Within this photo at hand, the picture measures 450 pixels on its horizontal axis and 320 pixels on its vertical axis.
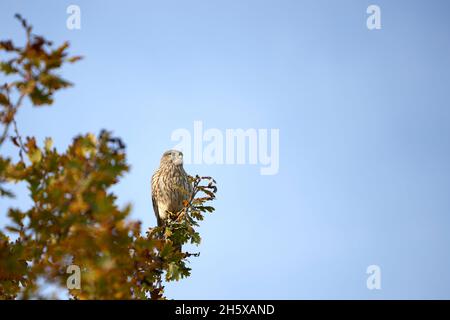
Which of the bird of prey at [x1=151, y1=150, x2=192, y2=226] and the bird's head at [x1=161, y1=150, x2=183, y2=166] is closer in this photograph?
the bird of prey at [x1=151, y1=150, x2=192, y2=226]

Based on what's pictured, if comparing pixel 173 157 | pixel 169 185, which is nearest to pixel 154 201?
pixel 169 185

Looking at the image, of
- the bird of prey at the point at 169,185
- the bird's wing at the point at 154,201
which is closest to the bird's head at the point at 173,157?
the bird of prey at the point at 169,185

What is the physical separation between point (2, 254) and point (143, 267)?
1.20 meters

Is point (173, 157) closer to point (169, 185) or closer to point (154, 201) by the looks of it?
point (169, 185)

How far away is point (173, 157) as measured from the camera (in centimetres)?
974

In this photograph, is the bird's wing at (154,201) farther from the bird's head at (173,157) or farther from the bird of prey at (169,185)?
the bird's head at (173,157)

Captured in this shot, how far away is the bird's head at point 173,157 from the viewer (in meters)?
9.63

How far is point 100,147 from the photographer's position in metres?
3.15

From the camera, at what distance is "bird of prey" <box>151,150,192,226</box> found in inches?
368

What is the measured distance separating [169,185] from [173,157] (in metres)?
0.56

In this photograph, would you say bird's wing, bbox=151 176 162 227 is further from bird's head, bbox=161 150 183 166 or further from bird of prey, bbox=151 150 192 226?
bird's head, bbox=161 150 183 166

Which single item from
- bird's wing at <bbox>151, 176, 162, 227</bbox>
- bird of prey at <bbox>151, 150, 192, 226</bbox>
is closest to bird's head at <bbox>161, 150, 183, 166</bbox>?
bird of prey at <bbox>151, 150, 192, 226</bbox>
